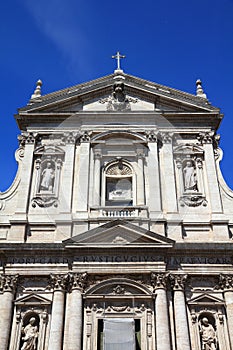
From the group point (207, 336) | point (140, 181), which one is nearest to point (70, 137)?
point (140, 181)

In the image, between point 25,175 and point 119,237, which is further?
point 25,175

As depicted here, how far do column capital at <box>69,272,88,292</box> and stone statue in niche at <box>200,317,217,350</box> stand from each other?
4.09 metres

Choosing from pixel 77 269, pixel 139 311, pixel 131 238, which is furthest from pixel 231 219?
pixel 77 269

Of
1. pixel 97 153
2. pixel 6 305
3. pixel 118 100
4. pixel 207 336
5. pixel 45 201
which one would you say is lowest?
pixel 207 336

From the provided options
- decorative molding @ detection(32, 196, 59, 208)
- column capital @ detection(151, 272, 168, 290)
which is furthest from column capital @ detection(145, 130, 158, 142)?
column capital @ detection(151, 272, 168, 290)

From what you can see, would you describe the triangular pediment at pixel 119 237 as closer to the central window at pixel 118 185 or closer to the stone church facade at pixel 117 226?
the stone church facade at pixel 117 226

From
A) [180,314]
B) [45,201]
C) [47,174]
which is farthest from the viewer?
[47,174]

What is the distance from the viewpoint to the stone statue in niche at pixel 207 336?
537 inches

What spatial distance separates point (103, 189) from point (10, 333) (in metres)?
6.25

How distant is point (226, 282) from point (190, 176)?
458 centimetres

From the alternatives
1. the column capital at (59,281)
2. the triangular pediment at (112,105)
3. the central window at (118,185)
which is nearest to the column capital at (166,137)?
the triangular pediment at (112,105)

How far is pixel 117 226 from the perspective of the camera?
15406 millimetres

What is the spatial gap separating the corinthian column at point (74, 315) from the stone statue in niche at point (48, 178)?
4.00 metres

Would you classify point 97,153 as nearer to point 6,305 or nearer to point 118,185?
point 118,185
